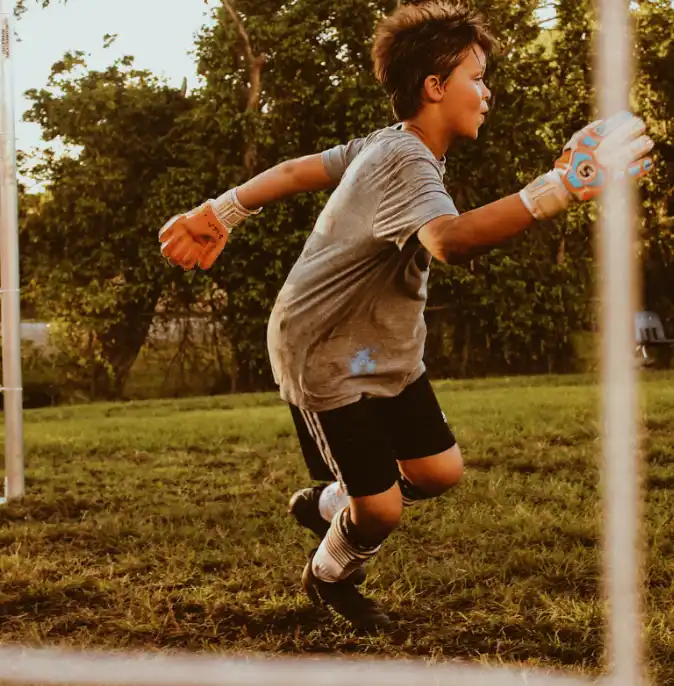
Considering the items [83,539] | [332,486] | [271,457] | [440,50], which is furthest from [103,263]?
[440,50]

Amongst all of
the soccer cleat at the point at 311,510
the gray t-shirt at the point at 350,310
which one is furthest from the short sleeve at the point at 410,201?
the soccer cleat at the point at 311,510

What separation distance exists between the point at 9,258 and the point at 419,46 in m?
3.22

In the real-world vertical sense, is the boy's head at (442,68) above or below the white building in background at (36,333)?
above

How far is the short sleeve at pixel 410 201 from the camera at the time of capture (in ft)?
7.23

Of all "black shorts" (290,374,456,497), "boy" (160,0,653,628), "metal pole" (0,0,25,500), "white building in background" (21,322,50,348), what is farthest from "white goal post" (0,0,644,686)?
"white building in background" (21,322,50,348)

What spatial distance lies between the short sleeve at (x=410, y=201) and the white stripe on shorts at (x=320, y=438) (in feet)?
1.95

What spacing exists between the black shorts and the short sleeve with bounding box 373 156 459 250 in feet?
1.84

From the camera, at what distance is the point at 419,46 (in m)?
2.61

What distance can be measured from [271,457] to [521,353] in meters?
6.80

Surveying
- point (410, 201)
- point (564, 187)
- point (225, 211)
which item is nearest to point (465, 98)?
point (410, 201)

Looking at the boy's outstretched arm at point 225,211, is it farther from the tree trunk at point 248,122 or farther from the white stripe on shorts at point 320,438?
the tree trunk at point 248,122

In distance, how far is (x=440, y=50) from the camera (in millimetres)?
2584

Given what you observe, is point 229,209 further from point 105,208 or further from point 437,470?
point 105,208

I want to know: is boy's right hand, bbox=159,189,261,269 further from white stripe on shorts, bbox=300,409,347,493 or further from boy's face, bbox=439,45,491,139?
boy's face, bbox=439,45,491,139
